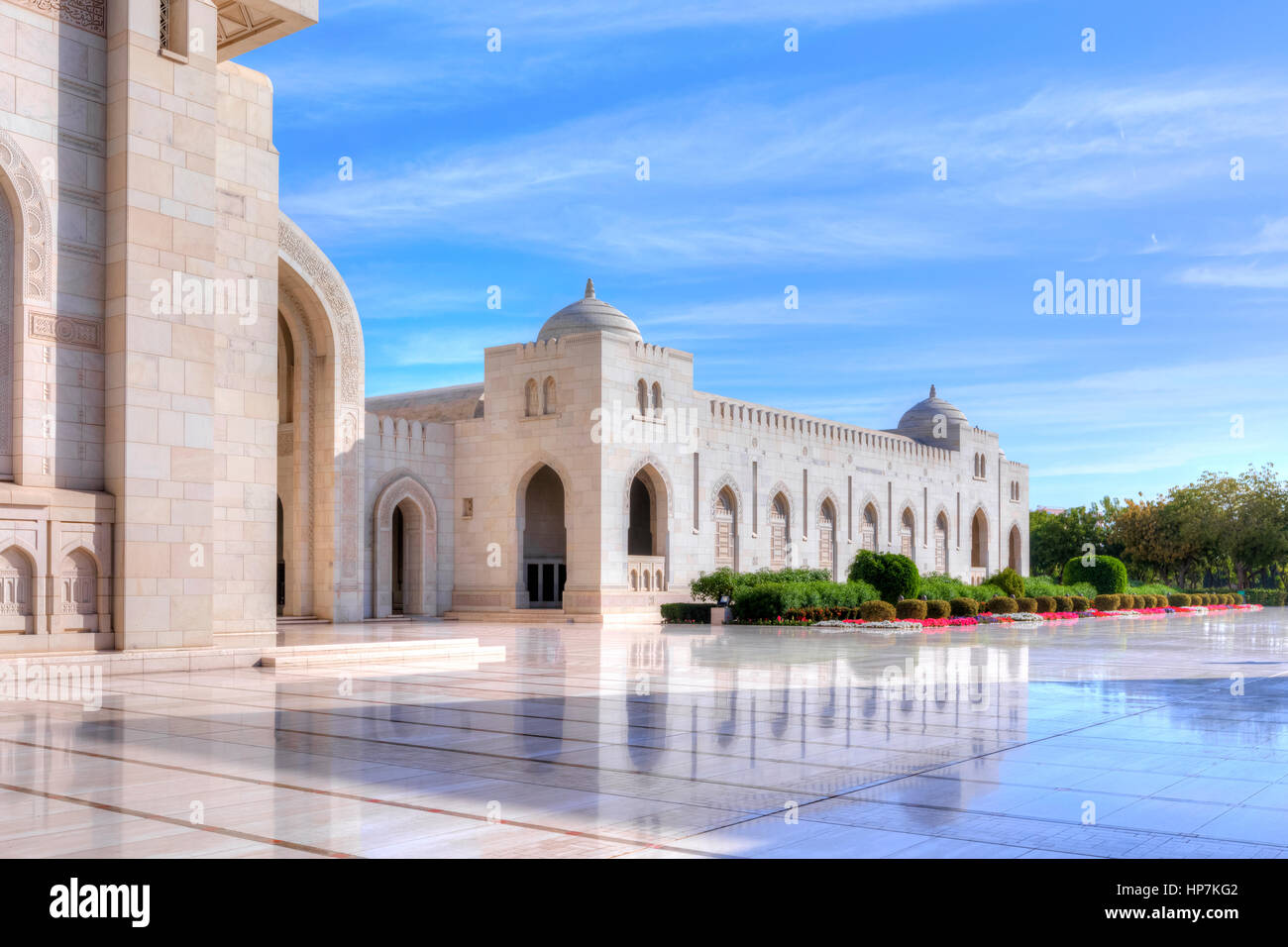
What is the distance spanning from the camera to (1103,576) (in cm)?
3462

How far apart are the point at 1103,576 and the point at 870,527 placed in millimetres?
7244

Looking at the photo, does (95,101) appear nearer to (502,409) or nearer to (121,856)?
(121,856)

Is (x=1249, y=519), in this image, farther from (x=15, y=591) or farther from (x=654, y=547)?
(x=15, y=591)

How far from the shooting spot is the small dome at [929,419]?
43.7 m

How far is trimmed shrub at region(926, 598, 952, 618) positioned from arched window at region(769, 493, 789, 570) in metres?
8.10

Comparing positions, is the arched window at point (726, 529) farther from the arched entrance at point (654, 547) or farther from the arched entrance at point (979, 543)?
the arched entrance at point (979, 543)

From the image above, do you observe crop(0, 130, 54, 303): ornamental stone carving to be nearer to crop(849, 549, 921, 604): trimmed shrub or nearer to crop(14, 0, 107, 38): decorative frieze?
crop(14, 0, 107, 38): decorative frieze

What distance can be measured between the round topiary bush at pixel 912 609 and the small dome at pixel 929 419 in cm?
2059

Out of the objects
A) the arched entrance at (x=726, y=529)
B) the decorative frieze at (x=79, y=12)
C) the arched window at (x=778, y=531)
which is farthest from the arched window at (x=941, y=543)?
the decorative frieze at (x=79, y=12)

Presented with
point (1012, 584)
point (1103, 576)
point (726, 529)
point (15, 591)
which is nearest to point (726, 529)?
point (726, 529)

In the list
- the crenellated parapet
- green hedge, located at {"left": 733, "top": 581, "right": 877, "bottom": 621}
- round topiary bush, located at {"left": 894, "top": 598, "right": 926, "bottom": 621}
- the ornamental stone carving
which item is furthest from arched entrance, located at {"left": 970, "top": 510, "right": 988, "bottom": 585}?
the ornamental stone carving

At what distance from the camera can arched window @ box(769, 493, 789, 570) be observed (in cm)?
3244

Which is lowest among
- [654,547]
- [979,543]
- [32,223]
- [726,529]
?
[979,543]
